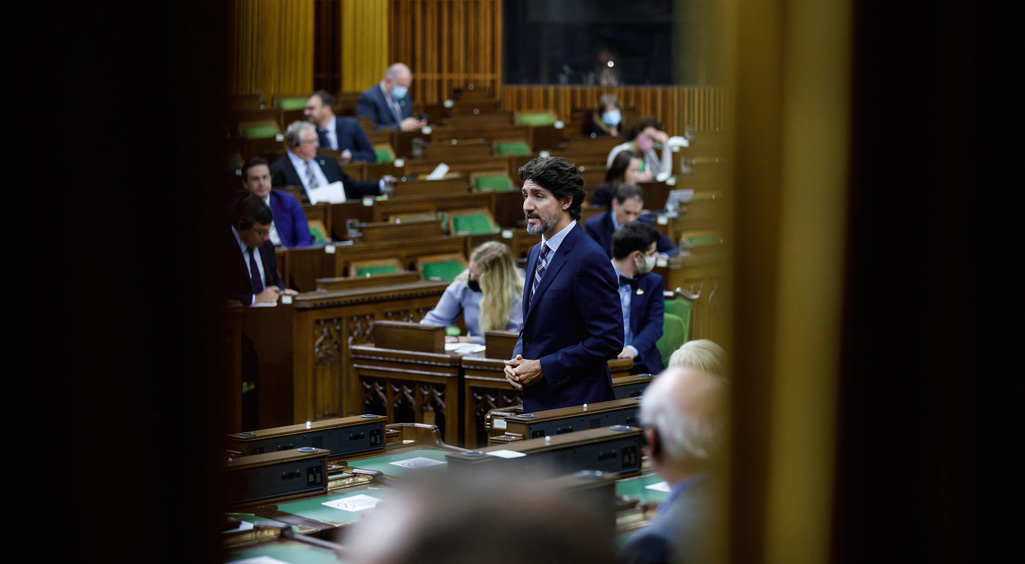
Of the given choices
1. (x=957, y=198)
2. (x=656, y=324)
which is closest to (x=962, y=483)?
(x=957, y=198)

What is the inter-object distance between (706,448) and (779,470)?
0.27m

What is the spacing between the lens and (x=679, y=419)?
5.13 ft

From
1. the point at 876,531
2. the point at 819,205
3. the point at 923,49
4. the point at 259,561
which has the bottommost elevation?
the point at 259,561

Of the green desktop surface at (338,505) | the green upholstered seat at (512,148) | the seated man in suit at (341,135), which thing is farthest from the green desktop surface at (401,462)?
the green upholstered seat at (512,148)

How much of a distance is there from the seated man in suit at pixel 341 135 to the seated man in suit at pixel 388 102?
175 cm

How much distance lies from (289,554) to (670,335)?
130 inches

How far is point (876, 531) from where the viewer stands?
4.09ft

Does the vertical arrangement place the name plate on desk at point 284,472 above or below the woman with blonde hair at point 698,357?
below

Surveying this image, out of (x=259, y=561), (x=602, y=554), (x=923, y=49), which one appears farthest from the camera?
(x=259, y=561)

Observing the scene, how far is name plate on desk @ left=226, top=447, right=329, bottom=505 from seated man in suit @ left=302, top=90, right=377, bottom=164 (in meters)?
6.87

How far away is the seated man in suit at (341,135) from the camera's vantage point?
31.8ft

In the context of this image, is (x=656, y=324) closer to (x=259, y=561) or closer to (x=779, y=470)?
(x=259, y=561)

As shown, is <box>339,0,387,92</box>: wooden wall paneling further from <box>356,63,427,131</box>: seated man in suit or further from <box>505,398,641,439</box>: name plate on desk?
<box>505,398,641,439</box>: name plate on desk

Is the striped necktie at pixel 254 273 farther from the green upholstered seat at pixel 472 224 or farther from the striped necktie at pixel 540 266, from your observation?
the green upholstered seat at pixel 472 224
